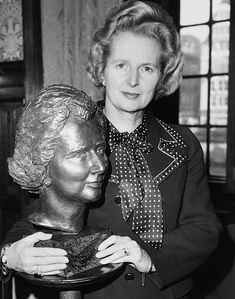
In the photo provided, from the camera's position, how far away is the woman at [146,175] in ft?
4.42

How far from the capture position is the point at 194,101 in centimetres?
367

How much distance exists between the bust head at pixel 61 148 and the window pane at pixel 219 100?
2.34m

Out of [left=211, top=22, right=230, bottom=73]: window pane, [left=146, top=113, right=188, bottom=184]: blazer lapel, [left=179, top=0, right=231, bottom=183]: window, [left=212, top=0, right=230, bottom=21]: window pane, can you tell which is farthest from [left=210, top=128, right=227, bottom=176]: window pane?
[left=146, top=113, right=188, bottom=184]: blazer lapel

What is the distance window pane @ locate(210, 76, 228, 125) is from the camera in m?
3.41

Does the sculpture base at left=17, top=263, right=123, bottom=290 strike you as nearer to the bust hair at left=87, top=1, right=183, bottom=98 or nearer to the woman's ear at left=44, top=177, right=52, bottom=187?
the woman's ear at left=44, top=177, right=52, bottom=187

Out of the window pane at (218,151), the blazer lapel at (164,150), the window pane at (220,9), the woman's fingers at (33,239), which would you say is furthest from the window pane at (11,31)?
the woman's fingers at (33,239)

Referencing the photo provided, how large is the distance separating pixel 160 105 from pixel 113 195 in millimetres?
1804

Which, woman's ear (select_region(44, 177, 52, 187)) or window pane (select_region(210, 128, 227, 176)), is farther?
window pane (select_region(210, 128, 227, 176))

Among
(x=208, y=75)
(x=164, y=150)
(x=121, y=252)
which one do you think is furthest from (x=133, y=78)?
(x=208, y=75)

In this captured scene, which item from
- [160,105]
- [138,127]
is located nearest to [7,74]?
[160,105]

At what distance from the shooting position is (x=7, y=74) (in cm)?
358

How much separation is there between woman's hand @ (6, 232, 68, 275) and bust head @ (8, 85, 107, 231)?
0.49 ft

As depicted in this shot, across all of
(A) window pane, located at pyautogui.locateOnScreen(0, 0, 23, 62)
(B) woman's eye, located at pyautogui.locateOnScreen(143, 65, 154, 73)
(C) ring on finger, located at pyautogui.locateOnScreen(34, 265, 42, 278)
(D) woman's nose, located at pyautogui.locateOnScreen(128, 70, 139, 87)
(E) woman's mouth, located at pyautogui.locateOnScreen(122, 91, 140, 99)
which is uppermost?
(A) window pane, located at pyautogui.locateOnScreen(0, 0, 23, 62)

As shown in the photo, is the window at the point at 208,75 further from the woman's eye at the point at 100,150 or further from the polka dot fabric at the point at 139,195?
the woman's eye at the point at 100,150
